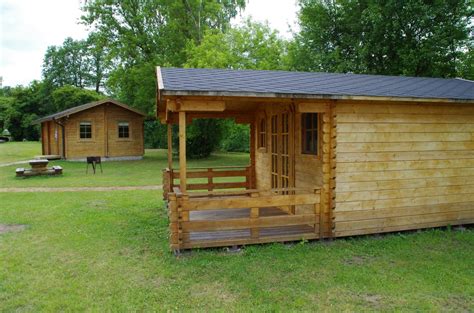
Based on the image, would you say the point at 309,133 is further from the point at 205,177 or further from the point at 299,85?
the point at 205,177

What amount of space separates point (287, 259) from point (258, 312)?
5.33ft

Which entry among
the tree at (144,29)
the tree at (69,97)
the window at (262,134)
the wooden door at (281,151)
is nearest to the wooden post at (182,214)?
the wooden door at (281,151)

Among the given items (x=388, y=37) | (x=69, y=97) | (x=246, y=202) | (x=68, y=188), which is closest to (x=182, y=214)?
(x=246, y=202)

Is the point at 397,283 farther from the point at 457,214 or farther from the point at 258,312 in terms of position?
the point at 457,214

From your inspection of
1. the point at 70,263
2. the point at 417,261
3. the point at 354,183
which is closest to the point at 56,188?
the point at 70,263

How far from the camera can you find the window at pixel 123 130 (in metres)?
22.6

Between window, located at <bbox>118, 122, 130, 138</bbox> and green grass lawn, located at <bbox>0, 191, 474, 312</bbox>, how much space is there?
1618 cm

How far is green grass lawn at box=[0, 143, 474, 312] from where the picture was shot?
3934 mm

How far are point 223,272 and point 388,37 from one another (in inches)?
629

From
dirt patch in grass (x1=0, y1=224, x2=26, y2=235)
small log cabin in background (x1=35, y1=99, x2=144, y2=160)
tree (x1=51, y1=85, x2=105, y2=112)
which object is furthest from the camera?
tree (x1=51, y1=85, x2=105, y2=112)

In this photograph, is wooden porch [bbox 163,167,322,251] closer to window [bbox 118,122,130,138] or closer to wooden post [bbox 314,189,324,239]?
wooden post [bbox 314,189,324,239]

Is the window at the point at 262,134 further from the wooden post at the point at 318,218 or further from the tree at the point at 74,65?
the tree at the point at 74,65

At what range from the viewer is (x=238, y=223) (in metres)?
5.73

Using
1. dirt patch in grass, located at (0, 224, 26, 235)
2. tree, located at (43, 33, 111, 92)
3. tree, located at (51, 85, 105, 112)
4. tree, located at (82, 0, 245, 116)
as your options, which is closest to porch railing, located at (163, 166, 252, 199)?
dirt patch in grass, located at (0, 224, 26, 235)
